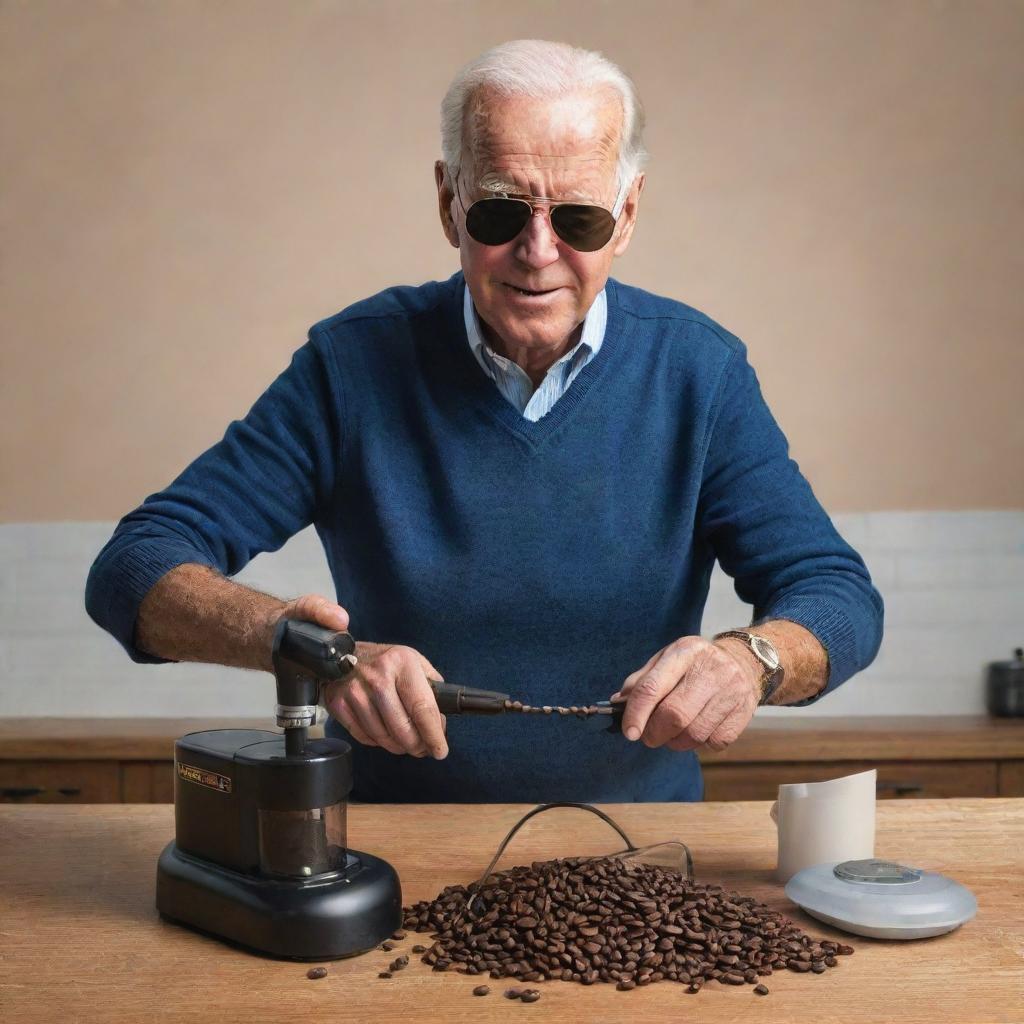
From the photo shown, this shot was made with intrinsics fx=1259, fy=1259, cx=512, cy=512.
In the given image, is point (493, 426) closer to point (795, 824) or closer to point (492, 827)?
point (492, 827)

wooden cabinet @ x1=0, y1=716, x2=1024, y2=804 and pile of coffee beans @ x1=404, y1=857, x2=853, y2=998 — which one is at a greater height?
pile of coffee beans @ x1=404, y1=857, x2=853, y2=998

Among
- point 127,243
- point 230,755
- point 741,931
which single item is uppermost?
point 127,243

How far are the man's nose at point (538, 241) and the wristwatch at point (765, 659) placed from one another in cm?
66

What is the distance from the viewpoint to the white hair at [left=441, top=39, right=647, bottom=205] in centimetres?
202

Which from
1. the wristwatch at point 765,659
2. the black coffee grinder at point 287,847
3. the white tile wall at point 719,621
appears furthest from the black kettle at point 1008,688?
the black coffee grinder at point 287,847

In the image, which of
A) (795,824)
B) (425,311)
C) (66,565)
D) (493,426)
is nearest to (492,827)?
(795,824)

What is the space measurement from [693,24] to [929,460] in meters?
1.73

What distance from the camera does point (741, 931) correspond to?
1514 millimetres

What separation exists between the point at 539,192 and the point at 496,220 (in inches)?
3.2

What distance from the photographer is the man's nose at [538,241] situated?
2.01 metres

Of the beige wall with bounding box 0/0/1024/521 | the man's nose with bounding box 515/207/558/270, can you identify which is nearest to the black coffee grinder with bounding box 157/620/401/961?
the man's nose with bounding box 515/207/558/270

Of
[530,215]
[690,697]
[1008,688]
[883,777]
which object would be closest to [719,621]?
[883,777]

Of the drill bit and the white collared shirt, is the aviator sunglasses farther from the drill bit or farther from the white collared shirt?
the drill bit

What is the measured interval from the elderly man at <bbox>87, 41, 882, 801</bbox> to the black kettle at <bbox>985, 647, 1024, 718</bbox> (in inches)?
85.4
